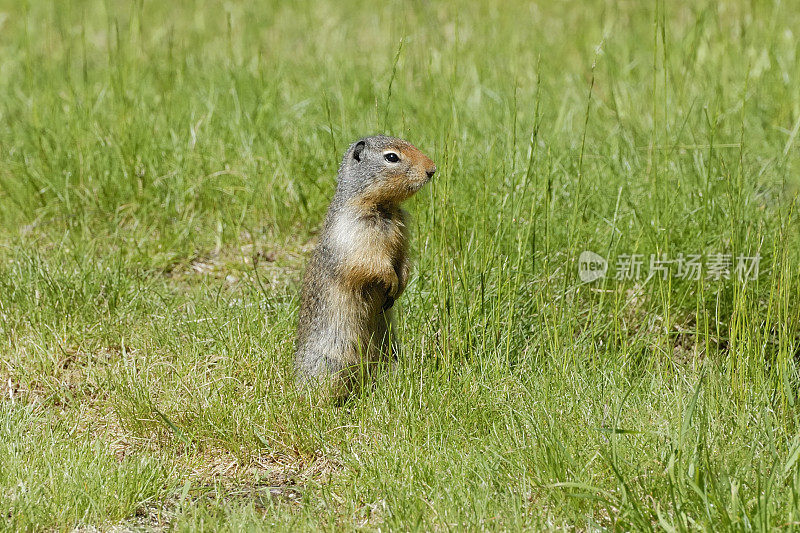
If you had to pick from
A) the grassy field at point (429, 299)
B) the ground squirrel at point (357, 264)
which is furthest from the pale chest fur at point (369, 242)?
the grassy field at point (429, 299)

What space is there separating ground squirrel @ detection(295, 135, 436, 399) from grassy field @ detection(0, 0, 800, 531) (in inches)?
5.8

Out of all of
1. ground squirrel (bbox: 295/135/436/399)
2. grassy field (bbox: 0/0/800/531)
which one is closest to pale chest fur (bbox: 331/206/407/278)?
ground squirrel (bbox: 295/135/436/399)

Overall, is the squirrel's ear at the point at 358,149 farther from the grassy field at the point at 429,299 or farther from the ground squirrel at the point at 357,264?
the grassy field at the point at 429,299

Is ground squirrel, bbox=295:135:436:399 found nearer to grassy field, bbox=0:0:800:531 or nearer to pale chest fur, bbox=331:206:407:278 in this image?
pale chest fur, bbox=331:206:407:278

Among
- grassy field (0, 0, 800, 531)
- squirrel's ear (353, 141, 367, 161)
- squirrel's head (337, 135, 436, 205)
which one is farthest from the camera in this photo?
squirrel's ear (353, 141, 367, 161)

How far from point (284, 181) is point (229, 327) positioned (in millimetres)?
1390

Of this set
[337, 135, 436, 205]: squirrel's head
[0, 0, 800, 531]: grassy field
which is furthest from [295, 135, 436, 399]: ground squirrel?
[0, 0, 800, 531]: grassy field

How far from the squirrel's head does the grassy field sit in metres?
0.16

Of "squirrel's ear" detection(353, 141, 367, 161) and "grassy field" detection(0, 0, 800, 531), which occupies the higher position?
"squirrel's ear" detection(353, 141, 367, 161)

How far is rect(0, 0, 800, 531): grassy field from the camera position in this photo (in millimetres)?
3111

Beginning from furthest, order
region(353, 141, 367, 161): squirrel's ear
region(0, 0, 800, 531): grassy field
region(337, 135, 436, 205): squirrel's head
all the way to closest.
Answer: region(353, 141, 367, 161): squirrel's ear, region(337, 135, 436, 205): squirrel's head, region(0, 0, 800, 531): grassy field

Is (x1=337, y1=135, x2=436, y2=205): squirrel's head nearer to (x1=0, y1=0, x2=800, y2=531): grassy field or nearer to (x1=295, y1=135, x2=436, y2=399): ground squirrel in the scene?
(x1=295, y1=135, x2=436, y2=399): ground squirrel

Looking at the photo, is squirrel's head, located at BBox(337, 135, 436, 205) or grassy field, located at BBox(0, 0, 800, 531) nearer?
grassy field, located at BBox(0, 0, 800, 531)

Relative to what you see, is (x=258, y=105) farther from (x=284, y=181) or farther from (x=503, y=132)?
(x=503, y=132)
